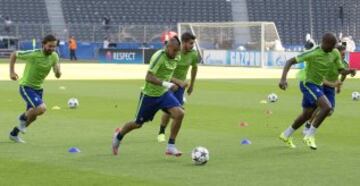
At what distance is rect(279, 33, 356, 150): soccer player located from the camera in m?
14.6

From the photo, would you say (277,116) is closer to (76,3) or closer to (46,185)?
(46,185)

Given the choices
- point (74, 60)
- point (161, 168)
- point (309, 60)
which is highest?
point (309, 60)

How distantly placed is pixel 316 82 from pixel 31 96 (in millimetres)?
4906

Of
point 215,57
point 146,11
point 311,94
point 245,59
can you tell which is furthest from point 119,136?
point 146,11

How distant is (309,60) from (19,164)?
207 inches

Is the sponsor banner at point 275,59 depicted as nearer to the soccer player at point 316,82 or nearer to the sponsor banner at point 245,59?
the sponsor banner at point 245,59

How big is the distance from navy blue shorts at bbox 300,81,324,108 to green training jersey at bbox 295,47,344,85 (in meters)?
0.09

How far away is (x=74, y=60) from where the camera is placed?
6266 cm

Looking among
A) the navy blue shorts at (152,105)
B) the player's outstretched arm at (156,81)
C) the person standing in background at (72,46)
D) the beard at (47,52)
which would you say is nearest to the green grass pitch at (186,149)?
the navy blue shorts at (152,105)

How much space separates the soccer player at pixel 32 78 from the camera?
50.1 ft

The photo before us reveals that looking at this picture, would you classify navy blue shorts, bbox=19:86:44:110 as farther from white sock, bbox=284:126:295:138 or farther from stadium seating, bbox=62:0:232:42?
stadium seating, bbox=62:0:232:42

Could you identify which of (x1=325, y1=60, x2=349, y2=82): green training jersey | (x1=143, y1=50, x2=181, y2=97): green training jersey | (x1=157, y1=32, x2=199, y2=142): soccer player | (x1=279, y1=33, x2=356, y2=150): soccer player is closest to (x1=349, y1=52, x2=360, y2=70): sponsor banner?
(x1=325, y1=60, x2=349, y2=82): green training jersey

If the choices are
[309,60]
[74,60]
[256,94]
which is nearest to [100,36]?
[74,60]

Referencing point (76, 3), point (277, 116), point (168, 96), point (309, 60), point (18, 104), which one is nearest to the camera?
point (168, 96)
